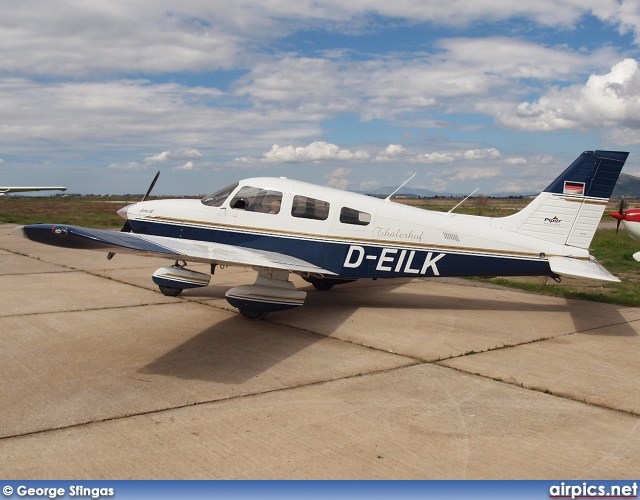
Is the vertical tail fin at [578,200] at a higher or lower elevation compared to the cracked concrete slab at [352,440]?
higher

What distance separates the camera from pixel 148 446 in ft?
13.9

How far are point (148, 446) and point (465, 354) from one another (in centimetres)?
432

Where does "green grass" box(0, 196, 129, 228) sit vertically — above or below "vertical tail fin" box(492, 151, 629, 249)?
below

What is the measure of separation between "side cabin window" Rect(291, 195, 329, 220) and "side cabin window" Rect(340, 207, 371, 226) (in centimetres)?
29

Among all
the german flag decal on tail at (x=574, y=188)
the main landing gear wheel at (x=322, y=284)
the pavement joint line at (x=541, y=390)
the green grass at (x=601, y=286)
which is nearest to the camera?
the pavement joint line at (x=541, y=390)

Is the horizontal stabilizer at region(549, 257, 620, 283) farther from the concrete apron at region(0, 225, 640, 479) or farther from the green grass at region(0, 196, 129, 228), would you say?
the green grass at region(0, 196, 129, 228)

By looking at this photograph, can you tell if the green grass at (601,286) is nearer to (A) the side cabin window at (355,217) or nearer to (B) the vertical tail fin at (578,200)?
(B) the vertical tail fin at (578,200)

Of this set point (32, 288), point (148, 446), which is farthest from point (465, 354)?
point (32, 288)

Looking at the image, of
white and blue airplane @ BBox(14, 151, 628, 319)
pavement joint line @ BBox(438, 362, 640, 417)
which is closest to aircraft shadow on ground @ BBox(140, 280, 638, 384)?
white and blue airplane @ BBox(14, 151, 628, 319)

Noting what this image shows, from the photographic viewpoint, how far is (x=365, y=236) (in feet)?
29.6

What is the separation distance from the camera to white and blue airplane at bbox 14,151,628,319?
869cm

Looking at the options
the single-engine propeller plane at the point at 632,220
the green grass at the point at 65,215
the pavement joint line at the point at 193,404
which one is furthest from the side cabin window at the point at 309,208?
the green grass at the point at 65,215

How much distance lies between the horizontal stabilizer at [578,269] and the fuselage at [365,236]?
0.16 meters

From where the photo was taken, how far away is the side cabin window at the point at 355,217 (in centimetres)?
906
